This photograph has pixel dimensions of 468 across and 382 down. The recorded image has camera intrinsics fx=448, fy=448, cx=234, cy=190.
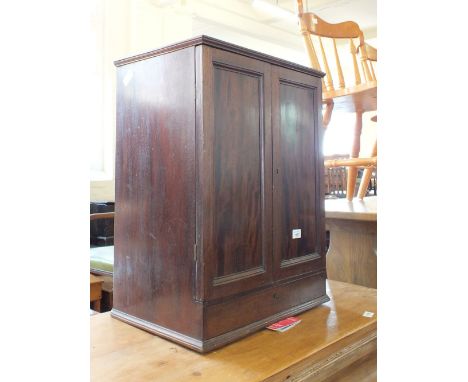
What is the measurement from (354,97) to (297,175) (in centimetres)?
92

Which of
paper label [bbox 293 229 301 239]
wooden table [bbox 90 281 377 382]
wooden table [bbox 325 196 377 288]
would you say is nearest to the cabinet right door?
paper label [bbox 293 229 301 239]

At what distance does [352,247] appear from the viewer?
1.61 m

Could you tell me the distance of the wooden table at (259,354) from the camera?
2.47 feet

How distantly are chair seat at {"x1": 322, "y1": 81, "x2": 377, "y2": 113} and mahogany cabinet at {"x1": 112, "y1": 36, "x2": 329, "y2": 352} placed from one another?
726 mm

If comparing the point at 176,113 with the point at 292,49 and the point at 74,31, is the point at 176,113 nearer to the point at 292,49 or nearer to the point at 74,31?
the point at 74,31

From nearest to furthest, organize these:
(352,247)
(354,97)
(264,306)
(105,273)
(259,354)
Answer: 1. (259,354)
2. (264,306)
3. (352,247)
4. (354,97)
5. (105,273)

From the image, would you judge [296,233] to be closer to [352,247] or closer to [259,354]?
[259,354]

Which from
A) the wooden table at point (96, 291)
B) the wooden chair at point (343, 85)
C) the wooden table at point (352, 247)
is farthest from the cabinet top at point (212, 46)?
the wooden table at point (96, 291)

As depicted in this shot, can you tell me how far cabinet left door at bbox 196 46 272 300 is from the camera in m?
0.82

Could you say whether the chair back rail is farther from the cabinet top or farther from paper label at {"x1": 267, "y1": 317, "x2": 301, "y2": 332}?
paper label at {"x1": 267, "y1": 317, "x2": 301, "y2": 332}

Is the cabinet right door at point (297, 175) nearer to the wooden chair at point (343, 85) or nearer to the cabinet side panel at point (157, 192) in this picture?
the cabinet side panel at point (157, 192)

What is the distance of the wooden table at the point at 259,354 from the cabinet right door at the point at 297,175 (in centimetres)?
14

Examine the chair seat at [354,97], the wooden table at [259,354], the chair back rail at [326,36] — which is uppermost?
the chair back rail at [326,36]

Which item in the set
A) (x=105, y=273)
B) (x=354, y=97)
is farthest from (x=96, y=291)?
(x=354, y=97)
